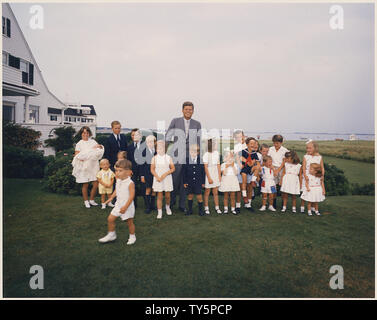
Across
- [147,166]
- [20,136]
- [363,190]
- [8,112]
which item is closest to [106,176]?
[147,166]

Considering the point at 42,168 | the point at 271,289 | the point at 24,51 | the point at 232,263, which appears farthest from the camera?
the point at 24,51

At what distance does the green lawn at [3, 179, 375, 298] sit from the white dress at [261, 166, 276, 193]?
69 cm

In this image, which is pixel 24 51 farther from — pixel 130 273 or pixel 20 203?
pixel 130 273

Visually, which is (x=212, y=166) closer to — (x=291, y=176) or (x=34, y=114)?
(x=291, y=176)

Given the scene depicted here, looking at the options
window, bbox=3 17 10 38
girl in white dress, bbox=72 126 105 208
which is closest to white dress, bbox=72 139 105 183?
girl in white dress, bbox=72 126 105 208

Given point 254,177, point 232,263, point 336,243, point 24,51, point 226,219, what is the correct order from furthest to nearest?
point 24,51
point 254,177
point 226,219
point 336,243
point 232,263

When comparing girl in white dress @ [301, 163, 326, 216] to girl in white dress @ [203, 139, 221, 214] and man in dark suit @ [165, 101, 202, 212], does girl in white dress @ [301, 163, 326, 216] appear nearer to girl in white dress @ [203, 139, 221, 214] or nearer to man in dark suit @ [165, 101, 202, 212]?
girl in white dress @ [203, 139, 221, 214]

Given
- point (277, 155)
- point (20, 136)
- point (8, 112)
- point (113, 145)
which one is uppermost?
point (8, 112)

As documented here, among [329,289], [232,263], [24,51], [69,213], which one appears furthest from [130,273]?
[24,51]

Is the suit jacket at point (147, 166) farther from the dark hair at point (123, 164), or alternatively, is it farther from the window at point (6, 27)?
the window at point (6, 27)

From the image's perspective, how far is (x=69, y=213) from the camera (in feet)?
17.9

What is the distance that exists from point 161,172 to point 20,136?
32.9ft

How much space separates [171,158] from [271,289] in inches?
138

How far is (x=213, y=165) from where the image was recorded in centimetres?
587
